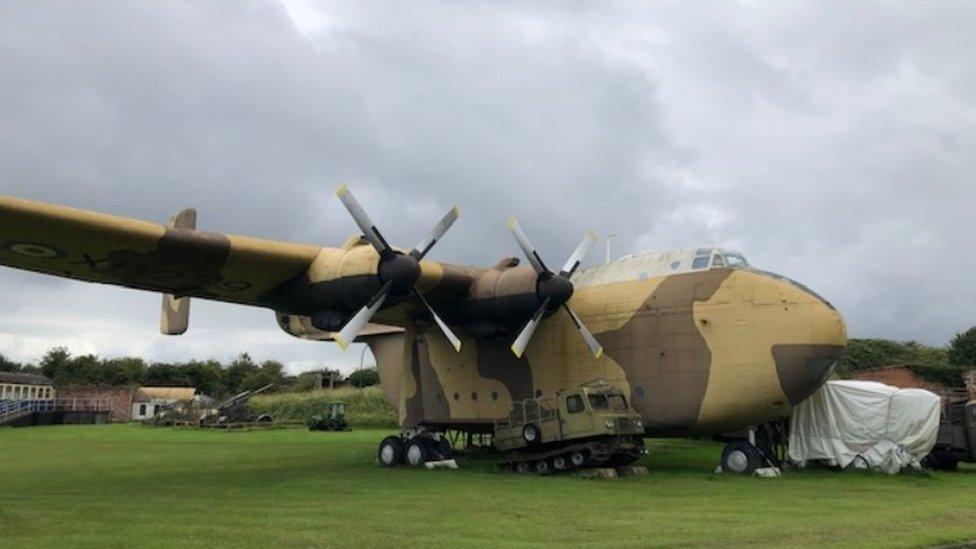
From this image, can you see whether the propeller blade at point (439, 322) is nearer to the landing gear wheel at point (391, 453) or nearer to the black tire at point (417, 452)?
the black tire at point (417, 452)

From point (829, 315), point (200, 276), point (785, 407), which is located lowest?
point (785, 407)

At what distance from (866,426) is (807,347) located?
3.48 meters

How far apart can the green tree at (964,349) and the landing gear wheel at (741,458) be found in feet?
133

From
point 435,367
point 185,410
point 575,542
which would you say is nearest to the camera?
point 575,542

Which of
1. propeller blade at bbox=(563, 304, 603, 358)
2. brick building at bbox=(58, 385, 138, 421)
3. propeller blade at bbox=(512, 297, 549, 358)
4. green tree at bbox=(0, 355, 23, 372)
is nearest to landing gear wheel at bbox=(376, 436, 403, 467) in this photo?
propeller blade at bbox=(512, 297, 549, 358)

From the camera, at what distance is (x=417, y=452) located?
17.6 m

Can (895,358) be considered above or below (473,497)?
above

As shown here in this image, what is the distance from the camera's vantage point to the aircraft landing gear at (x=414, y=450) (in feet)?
57.6

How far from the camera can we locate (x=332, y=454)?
22.0 metres

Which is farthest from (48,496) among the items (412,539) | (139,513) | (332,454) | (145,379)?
(145,379)

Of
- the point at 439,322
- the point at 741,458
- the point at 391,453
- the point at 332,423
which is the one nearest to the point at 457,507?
the point at 439,322

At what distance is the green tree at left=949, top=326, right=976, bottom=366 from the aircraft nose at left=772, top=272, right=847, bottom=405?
40260mm

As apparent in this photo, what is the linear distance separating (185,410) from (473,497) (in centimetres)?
3844

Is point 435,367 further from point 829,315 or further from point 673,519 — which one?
point 673,519
